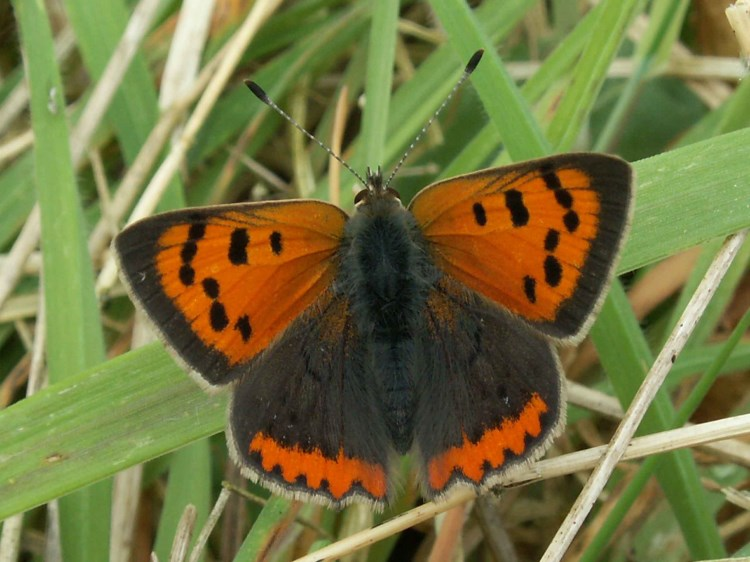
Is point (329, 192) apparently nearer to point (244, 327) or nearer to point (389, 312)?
point (389, 312)

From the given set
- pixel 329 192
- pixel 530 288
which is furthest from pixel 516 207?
pixel 329 192

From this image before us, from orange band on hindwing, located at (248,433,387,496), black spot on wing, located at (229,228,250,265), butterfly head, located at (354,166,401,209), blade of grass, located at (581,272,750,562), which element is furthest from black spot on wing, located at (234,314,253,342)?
blade of grass, located at (581,272,750,562)

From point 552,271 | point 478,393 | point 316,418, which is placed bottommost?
point 478,393

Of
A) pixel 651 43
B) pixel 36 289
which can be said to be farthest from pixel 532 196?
pixel 36 289

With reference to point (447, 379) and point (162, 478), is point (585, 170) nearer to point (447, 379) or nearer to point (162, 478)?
point (447, 379)

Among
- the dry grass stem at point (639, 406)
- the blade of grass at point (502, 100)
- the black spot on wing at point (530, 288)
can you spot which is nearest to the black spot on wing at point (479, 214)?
the black spot on wing at point (530, 288)

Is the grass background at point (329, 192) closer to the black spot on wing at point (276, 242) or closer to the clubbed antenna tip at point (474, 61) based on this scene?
the clubbed antenna tip at point (474, 61)
